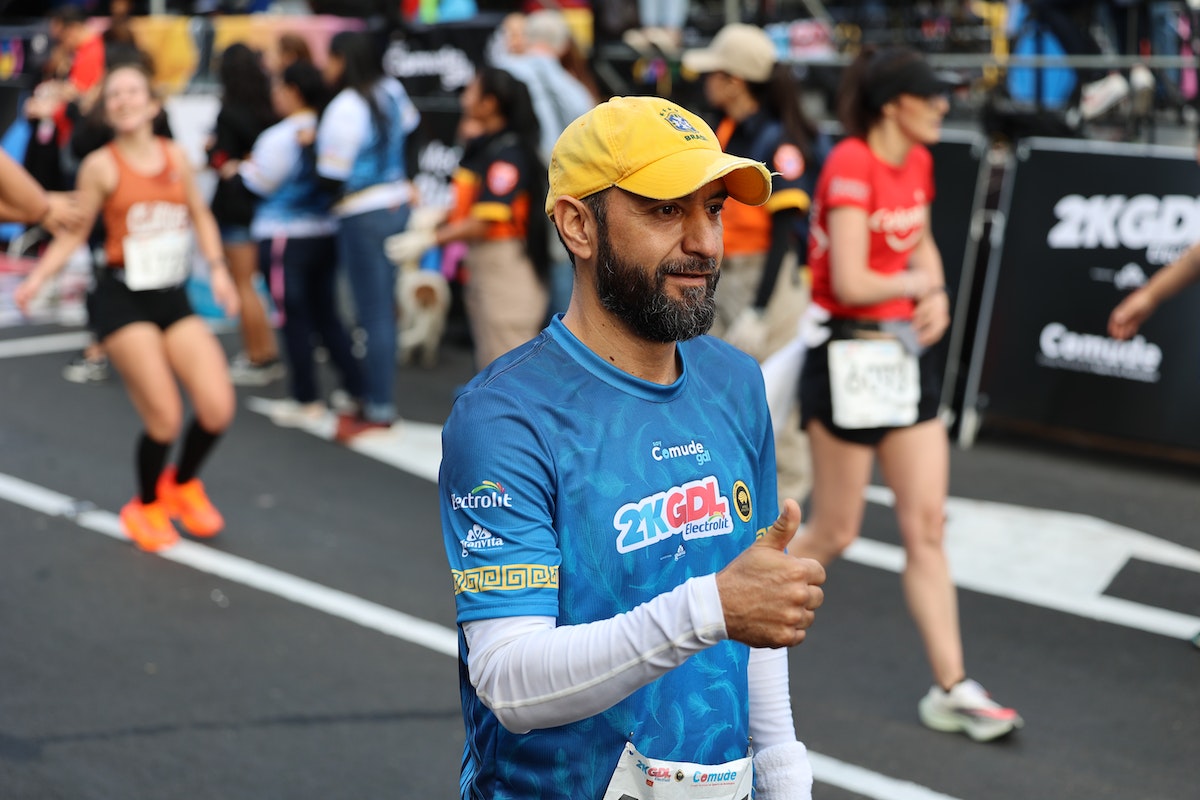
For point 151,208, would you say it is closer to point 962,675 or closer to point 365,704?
point 365,704

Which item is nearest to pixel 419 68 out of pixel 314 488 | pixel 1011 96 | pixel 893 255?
pixel 1011 96

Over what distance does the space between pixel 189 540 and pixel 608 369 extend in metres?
5.00

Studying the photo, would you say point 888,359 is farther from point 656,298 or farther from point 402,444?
point 402,444

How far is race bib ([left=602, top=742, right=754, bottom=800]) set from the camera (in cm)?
229

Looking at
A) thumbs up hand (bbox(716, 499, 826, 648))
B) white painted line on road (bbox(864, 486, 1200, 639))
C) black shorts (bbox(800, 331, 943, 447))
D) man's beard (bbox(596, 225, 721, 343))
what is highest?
man's beard (bbox(596, 225, 721, 343))

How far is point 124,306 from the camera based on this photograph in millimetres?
6434

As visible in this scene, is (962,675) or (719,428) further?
(962,675)

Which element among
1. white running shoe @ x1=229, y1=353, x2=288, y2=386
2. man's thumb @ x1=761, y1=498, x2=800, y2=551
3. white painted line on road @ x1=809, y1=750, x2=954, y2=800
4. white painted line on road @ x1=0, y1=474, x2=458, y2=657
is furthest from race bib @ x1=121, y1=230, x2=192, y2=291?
man's thumb @ x1=761, y1=498, x2=800, y2=551

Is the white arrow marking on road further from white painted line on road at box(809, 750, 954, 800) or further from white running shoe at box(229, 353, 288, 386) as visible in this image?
white running shoe at box(229, 353, 288, 386)

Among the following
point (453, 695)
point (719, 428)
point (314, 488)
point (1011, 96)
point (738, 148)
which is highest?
point (719, 428)

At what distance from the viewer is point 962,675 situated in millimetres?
4875

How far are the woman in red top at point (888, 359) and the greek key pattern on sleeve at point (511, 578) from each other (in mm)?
2771

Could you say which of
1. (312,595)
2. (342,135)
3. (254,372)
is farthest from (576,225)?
(254,372)

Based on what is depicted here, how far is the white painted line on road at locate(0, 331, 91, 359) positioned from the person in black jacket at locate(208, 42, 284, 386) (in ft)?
5.22
